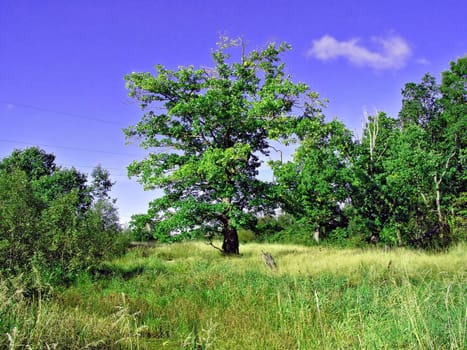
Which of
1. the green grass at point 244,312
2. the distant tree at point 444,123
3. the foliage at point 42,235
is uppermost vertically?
the distant tree at point 444,123

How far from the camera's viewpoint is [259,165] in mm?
20203

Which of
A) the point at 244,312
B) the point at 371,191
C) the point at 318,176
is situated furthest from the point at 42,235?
the point at 371,191

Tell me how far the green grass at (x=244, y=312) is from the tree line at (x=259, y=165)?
6.62m

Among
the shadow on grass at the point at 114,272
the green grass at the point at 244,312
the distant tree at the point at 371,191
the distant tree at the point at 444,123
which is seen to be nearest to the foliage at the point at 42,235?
the shadow on grass at the point at 114,272

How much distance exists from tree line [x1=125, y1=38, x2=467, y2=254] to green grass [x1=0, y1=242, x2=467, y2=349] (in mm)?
6624

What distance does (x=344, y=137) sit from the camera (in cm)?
2139

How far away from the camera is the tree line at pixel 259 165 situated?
59.7ft

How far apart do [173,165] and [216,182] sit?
2574 millimetres

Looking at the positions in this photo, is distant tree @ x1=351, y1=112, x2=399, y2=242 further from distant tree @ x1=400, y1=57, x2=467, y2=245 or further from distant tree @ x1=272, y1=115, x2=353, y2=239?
distant tree @ x1=400, y1=57, x2=467, y2=245

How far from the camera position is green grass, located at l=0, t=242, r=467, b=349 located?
4.34m

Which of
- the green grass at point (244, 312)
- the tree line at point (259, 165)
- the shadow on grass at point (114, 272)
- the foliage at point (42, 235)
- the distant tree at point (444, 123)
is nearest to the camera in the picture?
the green grass at point (244, 312)

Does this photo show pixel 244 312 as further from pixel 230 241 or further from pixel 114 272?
pixel 230 241

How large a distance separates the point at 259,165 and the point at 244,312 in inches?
553

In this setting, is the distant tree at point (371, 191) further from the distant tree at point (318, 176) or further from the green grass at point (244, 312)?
the green grass at point (244, 312)
